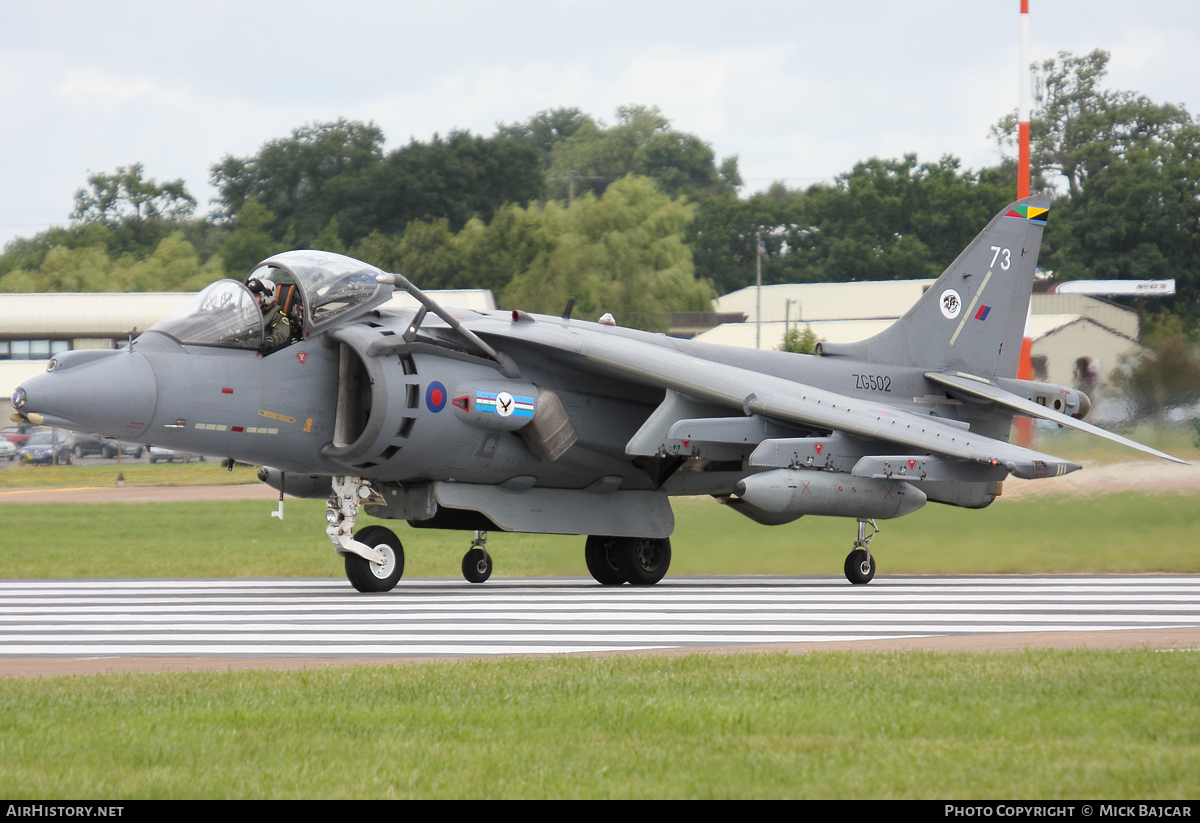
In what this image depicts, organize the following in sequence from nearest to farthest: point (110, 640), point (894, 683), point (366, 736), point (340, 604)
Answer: point (366, 736)
point (894, 683)
point (110, 640)
point (340, 604)

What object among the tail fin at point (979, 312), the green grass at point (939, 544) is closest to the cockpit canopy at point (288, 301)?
the green grass at point (939, 544)

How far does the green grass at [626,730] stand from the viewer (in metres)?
5.10

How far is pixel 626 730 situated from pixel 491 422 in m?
8.51

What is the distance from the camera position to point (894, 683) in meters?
7.22

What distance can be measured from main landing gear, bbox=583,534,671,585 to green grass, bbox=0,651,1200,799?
7486 mm

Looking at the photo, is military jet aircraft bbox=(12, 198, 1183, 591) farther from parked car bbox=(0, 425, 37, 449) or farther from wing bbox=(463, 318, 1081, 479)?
parked car bbox=(0, 425, 37, 449)

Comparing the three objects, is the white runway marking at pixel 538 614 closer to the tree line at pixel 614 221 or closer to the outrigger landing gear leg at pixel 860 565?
the outrigger landing gear leg at pixel 860 565

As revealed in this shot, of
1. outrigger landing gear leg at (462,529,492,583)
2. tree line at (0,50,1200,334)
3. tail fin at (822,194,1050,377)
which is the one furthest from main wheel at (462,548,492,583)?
tree line at (0,50,1200,334)

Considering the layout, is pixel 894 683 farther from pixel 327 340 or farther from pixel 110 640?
pixel 327 340

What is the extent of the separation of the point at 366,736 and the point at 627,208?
5898 cm

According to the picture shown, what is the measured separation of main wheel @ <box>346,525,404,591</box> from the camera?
14.1m

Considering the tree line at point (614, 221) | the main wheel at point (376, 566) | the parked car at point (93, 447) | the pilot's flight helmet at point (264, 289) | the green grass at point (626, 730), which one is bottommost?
the parked car at point (93, 447)

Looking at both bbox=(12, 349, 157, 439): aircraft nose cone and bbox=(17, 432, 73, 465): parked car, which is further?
bbox=(17, 432, 73, 465): parked car
